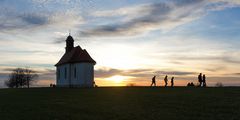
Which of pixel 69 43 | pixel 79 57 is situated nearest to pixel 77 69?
pixel 79 57

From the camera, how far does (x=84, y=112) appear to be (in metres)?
23.2

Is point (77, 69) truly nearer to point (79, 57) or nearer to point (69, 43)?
point (79, 57)

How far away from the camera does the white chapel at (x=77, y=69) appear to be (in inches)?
2793

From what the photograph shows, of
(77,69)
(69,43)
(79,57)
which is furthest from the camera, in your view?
(69,43)

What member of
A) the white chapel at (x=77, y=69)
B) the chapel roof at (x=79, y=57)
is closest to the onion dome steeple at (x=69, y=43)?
the white chapel at (x=77, y=69)

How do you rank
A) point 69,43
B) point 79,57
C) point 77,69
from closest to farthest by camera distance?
point 77,69 < point 79,57 < point 69,43

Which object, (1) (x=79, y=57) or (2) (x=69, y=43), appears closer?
(1) (x=79, y=57)

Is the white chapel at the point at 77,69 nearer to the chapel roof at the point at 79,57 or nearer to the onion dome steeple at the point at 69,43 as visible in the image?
the chapel roof at the point at 79,57

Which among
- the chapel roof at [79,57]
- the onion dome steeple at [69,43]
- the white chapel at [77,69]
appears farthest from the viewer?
the onion dome steeple at [69,43]

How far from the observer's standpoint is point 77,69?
236 feet

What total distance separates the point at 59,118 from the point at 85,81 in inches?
1984

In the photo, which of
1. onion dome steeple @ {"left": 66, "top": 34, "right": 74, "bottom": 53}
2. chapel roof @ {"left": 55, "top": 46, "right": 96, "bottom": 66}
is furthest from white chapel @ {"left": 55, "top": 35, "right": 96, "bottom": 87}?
onion dome steeple @ {"left": 66, "top": 34, "right": 74, "bottom": 53}

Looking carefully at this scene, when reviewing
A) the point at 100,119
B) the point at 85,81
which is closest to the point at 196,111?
the point at 100,119

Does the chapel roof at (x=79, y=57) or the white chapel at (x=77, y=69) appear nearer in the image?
the white chapel at (x=77, y=69)
